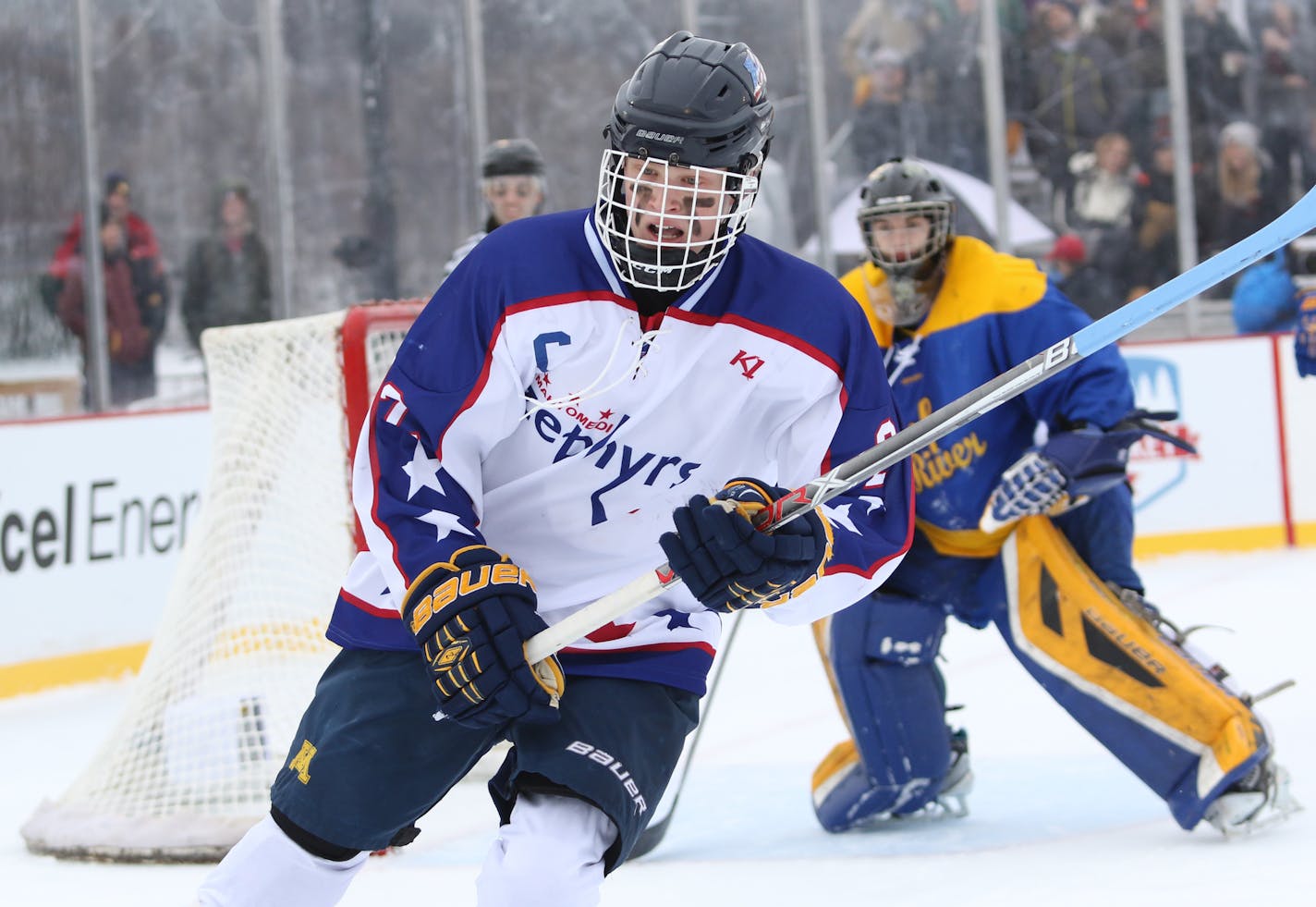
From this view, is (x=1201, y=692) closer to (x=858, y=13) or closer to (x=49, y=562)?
(x=49, y=562)

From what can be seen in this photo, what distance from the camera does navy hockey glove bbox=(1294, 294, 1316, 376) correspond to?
3.30m

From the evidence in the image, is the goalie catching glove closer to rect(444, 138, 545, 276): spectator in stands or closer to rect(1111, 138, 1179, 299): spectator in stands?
rect(444, 138, 545, 276): spectator in stands

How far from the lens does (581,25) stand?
24.2 feet

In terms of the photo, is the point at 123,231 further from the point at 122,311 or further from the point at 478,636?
the point at 478,636

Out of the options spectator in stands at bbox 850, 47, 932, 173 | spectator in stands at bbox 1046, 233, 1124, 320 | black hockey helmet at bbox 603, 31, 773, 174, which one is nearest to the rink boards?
black hockey helmet at bbox 603, 31, 773, 174

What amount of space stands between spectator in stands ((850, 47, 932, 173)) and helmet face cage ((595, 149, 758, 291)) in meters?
5.88

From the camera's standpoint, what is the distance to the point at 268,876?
5.55 ft

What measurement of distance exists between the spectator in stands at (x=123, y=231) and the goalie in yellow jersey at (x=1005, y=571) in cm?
412

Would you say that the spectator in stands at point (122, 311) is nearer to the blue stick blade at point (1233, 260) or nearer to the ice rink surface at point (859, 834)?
the ice rink surface at point (859, 834)

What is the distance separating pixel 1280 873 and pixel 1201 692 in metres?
0.37

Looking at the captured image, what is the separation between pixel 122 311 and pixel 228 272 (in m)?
0.47

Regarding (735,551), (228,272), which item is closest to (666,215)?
(735,551)

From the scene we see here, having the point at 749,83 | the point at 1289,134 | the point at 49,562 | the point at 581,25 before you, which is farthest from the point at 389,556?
the point at 1289,134

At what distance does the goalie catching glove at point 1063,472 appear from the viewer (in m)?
2.83
